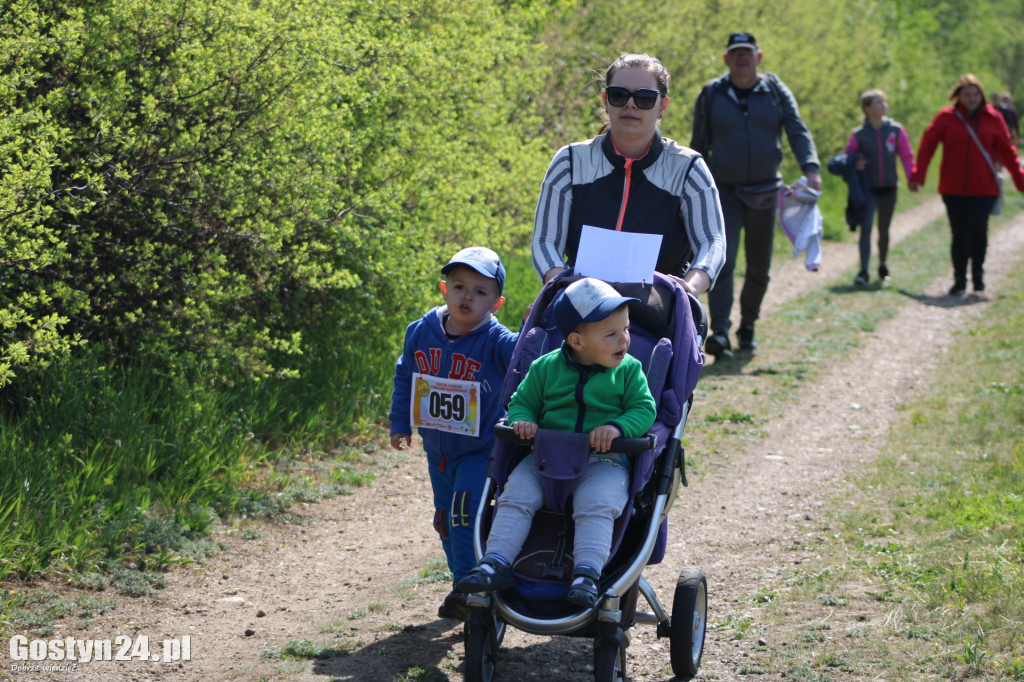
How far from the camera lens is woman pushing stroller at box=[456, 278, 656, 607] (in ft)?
12.1

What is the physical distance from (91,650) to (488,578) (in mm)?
1905

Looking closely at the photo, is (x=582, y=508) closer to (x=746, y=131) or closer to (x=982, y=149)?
(x=746, y=131)

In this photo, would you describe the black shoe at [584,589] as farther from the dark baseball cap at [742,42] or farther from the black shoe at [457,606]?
the dark baseball cap at [742,42]

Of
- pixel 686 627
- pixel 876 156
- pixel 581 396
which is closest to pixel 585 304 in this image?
pixel 581 396

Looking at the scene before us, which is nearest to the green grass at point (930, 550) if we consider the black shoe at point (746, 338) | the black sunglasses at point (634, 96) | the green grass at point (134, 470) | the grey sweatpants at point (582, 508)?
the black shoe at point (746, 338)

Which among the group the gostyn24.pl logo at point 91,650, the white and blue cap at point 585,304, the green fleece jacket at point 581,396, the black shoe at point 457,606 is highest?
the white and blue cap at point 585,304

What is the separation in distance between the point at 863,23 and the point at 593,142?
2248cm

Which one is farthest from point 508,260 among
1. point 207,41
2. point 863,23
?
point 863,23

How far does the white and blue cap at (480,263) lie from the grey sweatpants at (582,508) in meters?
0.95

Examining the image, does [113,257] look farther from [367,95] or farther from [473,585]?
[473,585]

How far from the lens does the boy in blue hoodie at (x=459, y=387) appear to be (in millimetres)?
4539

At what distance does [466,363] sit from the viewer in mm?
4668

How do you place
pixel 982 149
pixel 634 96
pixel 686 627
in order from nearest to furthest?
pixel 686 627 → pixel 634 96 → pixel 982 149

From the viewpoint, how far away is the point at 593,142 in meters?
4.87
